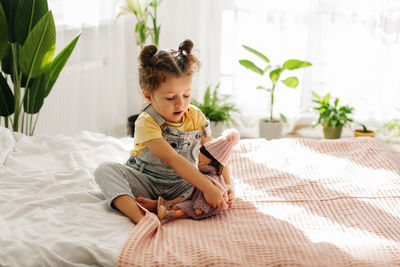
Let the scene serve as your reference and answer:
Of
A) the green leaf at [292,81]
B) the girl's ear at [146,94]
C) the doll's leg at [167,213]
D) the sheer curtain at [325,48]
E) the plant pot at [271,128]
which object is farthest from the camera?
the sheer curtain at [325,48]

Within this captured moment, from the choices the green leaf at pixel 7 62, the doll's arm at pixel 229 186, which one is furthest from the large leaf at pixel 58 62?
the doll's arm at pixel 229 186

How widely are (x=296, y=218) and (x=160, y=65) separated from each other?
65 cm

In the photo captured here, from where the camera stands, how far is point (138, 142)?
1.63 meters

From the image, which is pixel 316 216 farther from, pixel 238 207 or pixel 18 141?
pixel 18 141

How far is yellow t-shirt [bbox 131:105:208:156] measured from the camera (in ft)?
5.17

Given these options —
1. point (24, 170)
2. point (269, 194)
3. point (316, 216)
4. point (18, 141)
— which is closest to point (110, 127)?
point (18, 141)

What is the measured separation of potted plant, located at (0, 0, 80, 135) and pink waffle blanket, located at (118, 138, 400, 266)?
1029 millimetres

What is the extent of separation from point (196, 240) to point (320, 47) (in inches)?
100

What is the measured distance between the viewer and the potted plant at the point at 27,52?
7.25 feet

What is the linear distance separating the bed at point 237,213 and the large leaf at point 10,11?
1.77 ft

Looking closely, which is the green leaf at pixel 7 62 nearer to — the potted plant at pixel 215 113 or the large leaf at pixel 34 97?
the large leaf at pixel 34 97

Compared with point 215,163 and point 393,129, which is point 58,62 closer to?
point 215,163

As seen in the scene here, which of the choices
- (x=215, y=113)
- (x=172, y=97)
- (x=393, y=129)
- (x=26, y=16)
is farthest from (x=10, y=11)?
(x=393, y=129)

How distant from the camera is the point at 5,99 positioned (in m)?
2.32
